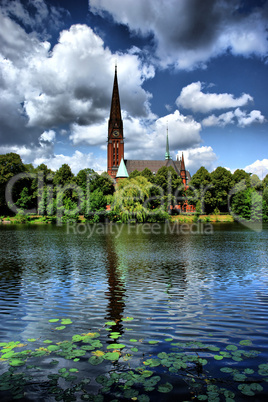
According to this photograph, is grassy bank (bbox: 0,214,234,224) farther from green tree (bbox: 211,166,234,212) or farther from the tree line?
green tree (bbox: 211,166,234,212)

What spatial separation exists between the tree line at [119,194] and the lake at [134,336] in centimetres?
4877

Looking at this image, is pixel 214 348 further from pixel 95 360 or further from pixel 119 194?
pixel 119 194

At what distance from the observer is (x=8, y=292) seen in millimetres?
10797

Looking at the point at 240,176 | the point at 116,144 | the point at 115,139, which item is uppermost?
the point at 115,139

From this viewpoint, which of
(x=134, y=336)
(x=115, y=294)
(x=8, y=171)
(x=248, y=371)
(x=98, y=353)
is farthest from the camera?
(x=8, y=171)

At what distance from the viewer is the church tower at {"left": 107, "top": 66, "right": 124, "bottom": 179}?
114 metres

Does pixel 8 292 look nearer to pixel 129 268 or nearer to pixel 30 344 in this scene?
pixel 30 344

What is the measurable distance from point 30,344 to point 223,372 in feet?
12.8

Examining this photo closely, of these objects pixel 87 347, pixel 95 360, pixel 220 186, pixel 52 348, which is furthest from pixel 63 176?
pixel 95 360

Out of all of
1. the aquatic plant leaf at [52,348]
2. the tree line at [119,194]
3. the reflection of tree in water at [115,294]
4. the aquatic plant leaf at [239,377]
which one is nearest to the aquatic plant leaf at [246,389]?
the aquatic plant leaf at [239,377]

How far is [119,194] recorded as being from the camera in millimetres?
62344

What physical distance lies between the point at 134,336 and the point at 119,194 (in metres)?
55.8

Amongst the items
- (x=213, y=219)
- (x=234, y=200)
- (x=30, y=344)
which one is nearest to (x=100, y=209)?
(x=213, y=219)

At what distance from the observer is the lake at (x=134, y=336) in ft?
15.4
